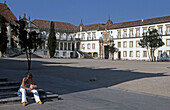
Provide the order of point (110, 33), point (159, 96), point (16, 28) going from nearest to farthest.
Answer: point (159, 96), point (16, 28), point (110, 33)

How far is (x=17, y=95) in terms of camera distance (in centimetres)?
715

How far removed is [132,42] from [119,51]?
5267 mm

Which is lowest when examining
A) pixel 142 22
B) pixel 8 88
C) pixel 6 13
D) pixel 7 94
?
pixel 7 94

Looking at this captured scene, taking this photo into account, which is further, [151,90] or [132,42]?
[132,42]

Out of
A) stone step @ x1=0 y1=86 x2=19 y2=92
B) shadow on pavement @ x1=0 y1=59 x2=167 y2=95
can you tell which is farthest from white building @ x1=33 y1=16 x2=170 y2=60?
stone step @ x1=0 y1=86 x2=19 y2=92

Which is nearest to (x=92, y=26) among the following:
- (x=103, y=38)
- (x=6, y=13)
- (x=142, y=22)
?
(x=103, y=38)

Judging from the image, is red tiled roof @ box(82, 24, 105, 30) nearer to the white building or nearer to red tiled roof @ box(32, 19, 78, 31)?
the white building

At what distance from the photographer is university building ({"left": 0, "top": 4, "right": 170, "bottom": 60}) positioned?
58.6 meters

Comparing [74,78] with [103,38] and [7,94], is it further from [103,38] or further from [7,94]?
[103,38]

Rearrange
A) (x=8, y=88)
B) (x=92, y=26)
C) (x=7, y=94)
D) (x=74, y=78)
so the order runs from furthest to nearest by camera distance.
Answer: (x=92, y=26) → (x=74, y=78) → (x=8, y=88) → (x=7, y=94)

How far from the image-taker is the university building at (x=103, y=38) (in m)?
58.6

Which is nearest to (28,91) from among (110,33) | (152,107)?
(152,107)

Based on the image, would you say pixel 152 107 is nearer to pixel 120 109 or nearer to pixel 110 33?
pixel 120 109

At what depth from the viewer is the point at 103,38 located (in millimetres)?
70938
